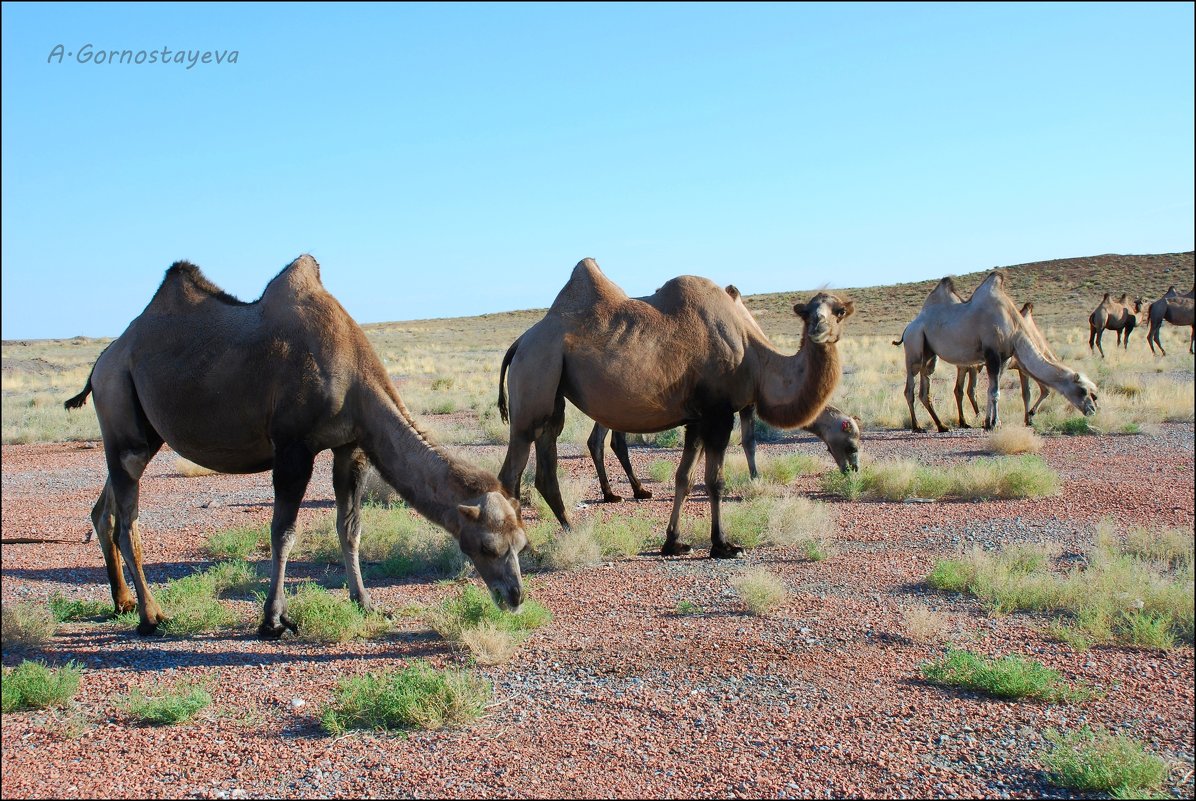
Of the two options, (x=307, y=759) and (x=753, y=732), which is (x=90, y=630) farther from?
(x=753, y=732)

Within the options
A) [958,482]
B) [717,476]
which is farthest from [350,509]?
[958,482]

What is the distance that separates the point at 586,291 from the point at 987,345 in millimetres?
12371

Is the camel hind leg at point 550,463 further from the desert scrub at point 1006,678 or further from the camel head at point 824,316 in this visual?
the desert scrub at point 1006,678

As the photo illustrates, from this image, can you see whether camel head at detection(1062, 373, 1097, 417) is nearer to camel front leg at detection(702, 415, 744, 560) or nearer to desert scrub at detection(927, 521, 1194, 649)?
desert scrub at detection(927, 521, 1194, 649)

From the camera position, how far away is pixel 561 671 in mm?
6227

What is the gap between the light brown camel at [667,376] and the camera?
9.50 m

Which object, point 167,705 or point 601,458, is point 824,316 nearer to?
point 601,458

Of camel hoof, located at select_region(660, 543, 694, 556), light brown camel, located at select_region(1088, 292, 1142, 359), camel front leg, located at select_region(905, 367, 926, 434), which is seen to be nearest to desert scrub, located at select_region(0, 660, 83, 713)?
camel hoof, located at select_region(660, 543, 694, 556)

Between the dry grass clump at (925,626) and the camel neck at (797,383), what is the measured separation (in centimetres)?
308

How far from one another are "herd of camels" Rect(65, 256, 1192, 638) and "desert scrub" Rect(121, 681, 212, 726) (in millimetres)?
1462

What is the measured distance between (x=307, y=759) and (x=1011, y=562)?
598cm

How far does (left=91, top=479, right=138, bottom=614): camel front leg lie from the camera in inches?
293

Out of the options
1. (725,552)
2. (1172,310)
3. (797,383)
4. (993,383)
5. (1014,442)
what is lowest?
(725,552)

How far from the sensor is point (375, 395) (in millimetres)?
7070
